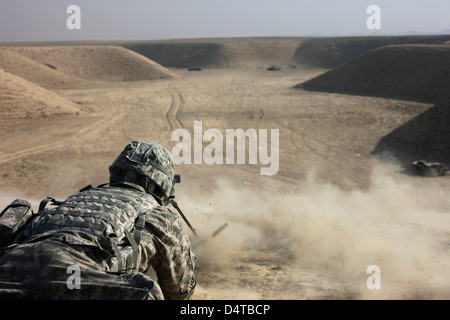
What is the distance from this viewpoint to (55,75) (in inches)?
1280

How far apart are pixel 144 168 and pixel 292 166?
8.50 meters

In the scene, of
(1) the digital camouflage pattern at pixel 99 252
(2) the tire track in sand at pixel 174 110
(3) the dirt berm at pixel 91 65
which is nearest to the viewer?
(1) the digital camouflage pattern at pixel 99 252

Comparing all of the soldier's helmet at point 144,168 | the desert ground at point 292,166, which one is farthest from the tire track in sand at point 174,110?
the soldier's helmet at point 144,168

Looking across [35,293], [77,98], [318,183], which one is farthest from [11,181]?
[77,98]

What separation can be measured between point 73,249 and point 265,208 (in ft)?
18.2

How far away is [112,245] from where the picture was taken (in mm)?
2926

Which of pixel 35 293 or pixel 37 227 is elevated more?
pixel 37 227

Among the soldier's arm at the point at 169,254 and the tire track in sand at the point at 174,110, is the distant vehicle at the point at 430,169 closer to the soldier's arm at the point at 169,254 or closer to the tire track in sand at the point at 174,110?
the tire track in sand at the point at 174,110

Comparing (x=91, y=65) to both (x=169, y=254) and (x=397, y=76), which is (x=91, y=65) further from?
(x=169, y=254)

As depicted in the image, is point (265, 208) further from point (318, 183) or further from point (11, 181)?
point (11, 181)

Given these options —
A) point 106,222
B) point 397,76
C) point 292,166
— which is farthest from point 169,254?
point 397,76

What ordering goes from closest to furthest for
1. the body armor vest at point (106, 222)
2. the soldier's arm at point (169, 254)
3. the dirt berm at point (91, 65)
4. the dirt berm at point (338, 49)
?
the body armor vest at point (106, 222) → the soldier's arm at point (169, 254) → the dirt berm at point (91, 65) → the dirt berm at point (338, 49)

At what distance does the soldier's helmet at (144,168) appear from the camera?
4105 mm
